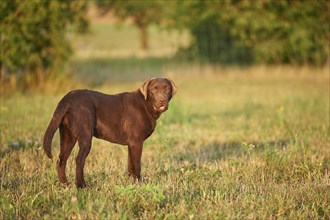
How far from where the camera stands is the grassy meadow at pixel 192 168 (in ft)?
19.8

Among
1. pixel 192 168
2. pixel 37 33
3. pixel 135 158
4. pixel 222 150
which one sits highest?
pixel 37 33

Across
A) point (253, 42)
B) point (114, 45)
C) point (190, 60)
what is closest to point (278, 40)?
point (253, 42)

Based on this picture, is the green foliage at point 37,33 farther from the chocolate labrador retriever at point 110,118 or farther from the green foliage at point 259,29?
the chocolate labrador retriever at point 110,118

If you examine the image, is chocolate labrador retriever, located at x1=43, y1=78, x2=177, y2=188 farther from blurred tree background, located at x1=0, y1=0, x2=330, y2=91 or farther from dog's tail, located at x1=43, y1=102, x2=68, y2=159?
blurred tree background, located at x1=0, y1=0, x2=330, y2=91

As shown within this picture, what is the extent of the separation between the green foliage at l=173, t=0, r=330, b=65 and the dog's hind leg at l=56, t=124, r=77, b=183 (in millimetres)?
18882

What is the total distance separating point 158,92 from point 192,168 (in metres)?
1.66

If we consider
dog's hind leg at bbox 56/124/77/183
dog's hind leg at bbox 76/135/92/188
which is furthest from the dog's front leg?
dog's hind leg at bbox 56/124/77/183

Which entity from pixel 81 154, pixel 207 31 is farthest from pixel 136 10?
pixel 81 154

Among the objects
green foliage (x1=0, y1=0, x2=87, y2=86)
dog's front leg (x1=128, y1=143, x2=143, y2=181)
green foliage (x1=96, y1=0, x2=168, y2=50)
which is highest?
green foliage (x1=96, y1=0, x2=168, y2=50)

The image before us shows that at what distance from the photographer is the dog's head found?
7.02 meters

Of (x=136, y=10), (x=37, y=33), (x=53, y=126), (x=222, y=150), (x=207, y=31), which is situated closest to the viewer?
(x=53, y=126)

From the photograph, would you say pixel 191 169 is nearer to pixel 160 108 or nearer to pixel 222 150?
pixel 160 108

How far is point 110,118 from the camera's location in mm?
7195

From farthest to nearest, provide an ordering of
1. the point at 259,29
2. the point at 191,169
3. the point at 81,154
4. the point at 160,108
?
1. the point at 259,29
2. the point at 191,169
3. the point at 160,108
4. the point at 81,154
